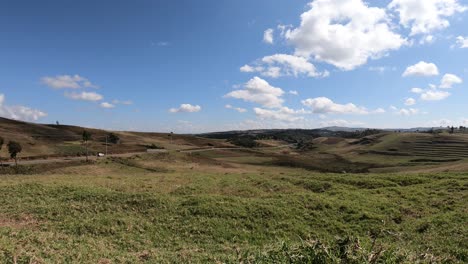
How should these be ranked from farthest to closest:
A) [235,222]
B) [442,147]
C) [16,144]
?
[442,147] < [16,144] < [235,222]

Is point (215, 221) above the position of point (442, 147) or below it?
above

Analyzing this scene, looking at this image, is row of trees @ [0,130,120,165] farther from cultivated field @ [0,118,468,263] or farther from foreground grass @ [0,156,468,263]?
foreground grass @ [0,156,468,263]

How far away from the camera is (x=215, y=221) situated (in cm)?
1631

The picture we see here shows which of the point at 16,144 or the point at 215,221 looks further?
the point at 16,144

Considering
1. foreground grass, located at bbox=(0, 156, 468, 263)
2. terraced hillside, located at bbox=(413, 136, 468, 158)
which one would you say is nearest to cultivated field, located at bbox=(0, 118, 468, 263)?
foreground grass, located at bbox=(0, 156, 468, 263)

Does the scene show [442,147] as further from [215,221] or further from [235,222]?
[215,221]

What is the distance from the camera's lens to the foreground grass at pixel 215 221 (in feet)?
35.7

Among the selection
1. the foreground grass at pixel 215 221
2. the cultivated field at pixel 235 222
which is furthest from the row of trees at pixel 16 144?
the foreground grass at pixel 215 221

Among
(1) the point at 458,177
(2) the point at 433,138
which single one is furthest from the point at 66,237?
(2) the point at 433,138

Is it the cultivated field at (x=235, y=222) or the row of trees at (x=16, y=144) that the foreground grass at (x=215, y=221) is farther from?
the row of trees at (x=16, y=144)

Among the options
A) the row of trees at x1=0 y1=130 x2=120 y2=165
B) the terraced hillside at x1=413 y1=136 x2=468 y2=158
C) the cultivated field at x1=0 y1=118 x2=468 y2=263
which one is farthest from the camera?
the terraced hillside at x1=413 y1=136 x2=468 y2=158

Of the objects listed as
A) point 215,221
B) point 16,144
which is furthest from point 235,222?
point 16,144

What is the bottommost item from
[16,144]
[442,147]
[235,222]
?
[442,147]

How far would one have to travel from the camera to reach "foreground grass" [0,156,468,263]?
10.9 metres
